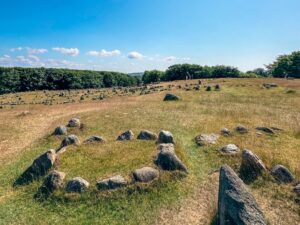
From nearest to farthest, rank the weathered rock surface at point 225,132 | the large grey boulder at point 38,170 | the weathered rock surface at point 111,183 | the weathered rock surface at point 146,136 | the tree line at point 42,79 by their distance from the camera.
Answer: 1. the weathered rock surface at point 111,183
2. the large grey boulder at point 38,170
3. the weathered rock surface at point 146,136
4. the weathered rock surface at point 225,132
5. the tree line at point 42,79

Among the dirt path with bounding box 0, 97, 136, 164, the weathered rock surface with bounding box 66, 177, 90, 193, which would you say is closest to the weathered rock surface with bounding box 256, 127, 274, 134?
the weathered rock surface with bounding box 66, 177, 90, 193

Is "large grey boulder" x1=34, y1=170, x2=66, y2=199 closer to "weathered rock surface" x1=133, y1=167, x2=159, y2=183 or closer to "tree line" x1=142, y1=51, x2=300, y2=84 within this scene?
"weathered rock surface" x1=133, y1=167, x2=159, y2=183

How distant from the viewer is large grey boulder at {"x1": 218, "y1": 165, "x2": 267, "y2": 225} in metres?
12.7

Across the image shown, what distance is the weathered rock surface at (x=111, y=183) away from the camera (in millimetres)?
17203

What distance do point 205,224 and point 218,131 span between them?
581 inches

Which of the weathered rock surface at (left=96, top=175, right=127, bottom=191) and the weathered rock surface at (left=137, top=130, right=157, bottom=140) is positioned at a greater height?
the weathered rock surface at (left=137, top=130, right=157, bottom=140)

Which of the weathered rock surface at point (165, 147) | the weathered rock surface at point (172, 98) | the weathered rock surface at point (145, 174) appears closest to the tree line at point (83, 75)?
the weathered rock surface at point (172, 98)

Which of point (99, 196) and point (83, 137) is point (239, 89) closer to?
point (83, 137)

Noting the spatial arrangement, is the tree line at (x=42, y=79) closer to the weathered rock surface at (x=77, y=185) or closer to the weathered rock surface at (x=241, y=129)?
the weathered rock surface at (x=241, y=129)

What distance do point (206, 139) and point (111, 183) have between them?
1086 cm

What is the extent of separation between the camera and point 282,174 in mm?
17547

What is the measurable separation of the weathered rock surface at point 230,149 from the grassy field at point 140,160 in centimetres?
77

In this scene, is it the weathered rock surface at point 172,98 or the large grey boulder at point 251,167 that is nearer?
the large grey boulder at point 251,167

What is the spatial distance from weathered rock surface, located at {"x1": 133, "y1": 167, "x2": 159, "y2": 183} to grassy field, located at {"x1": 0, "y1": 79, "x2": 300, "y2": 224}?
16.7 inches
